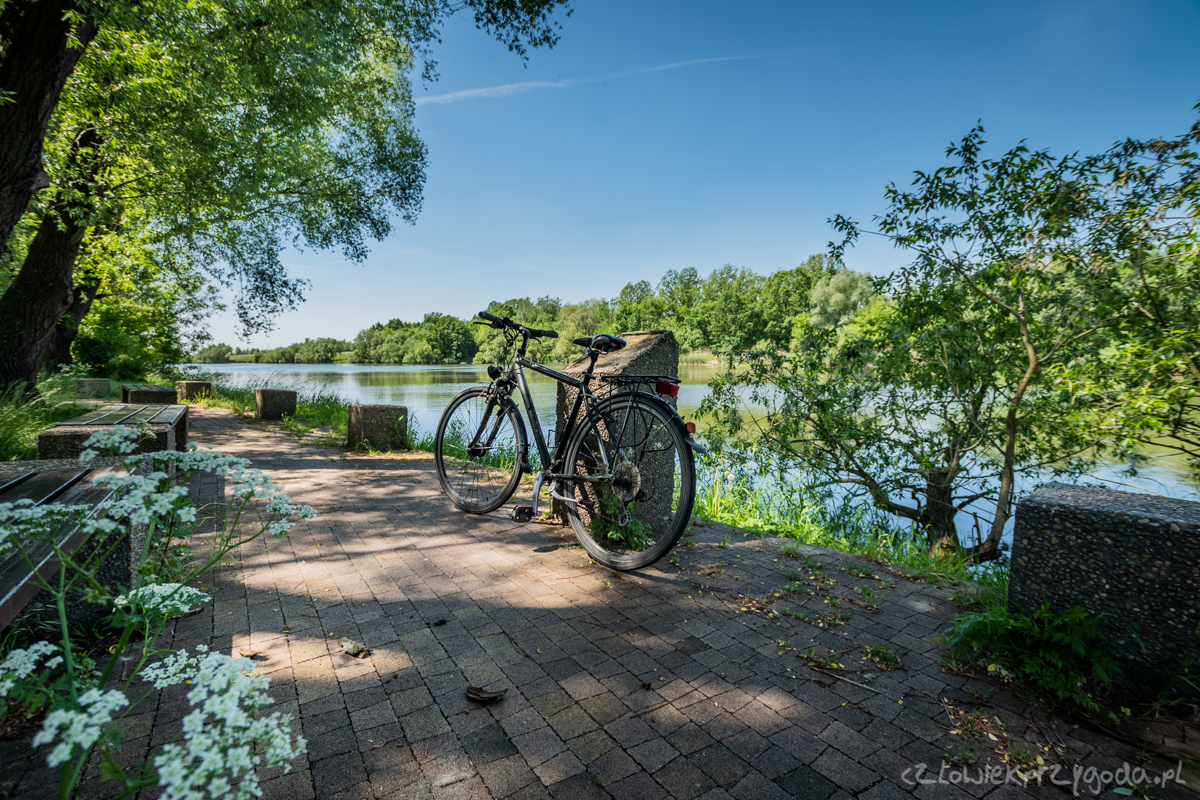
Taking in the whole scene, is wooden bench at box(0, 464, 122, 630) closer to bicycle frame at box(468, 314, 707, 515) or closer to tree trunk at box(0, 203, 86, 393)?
bicycle frame at box(468, 314, 707, 515)

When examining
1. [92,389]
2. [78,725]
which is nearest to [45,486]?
[78,725]

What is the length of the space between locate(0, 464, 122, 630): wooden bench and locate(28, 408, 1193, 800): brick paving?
1.15 ft

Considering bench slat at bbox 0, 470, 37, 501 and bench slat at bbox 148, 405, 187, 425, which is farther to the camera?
bench slat at bbox 148, 405, 187, 425

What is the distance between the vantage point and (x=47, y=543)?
1560mm

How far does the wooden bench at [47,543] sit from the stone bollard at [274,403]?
818 cm

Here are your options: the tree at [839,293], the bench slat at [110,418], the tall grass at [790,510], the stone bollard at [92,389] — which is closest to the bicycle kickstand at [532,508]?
the tall grass at [790,510]

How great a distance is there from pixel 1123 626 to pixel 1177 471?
17.7 ft

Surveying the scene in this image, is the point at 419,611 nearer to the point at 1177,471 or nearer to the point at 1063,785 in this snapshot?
the point at 1063,785

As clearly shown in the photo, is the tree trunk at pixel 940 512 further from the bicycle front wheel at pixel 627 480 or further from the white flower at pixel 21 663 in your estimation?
the white flower at pixel 21 663

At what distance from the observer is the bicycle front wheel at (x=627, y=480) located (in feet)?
9.11

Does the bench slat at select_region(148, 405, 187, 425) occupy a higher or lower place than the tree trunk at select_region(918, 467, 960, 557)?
higher

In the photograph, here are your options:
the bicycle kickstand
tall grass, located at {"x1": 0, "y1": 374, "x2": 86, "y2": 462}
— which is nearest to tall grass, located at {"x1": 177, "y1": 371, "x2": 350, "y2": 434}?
tall grass, located at {"x1": 0, "y1": 374, "x2": 86, "y2": 462}

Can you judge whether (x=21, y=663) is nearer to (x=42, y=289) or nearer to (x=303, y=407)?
(x=42, y=289)

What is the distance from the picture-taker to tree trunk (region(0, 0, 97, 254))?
4273 millimetres
